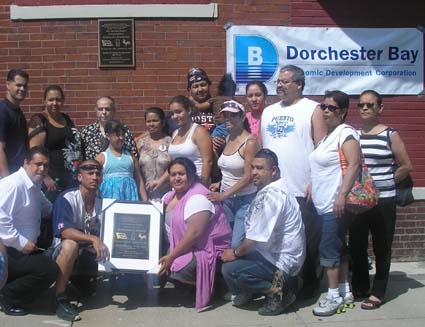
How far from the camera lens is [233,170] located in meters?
5.21

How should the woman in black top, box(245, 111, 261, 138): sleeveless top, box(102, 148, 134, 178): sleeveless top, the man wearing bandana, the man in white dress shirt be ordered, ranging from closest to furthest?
the man in white dress shirt
box(102, 148, 134, 178): sleeveless top
the woman in black top
box(245, 111, 261, 138): sleeveless top
the man wearing bandana

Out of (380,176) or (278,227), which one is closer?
(278,227)

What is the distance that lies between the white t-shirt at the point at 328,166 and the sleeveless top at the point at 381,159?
0.94 ft

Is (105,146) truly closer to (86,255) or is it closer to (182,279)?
(86,255)

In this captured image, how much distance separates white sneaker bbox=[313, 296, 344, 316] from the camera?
16.1 ft

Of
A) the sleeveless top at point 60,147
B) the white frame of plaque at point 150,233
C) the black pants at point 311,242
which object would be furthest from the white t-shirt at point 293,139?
the sleeveless top at point 60,147

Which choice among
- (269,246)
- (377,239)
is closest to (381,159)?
(377,239)

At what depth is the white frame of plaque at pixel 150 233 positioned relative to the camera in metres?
4.99

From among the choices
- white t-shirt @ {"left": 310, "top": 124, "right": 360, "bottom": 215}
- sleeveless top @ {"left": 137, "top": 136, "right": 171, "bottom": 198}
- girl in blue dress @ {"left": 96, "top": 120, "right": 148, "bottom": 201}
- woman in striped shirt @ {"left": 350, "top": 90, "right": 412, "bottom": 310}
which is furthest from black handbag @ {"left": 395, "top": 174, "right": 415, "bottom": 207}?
girl in blue dress @ {"left": 96, "top": 120, "right": 148, "bottom": 201}

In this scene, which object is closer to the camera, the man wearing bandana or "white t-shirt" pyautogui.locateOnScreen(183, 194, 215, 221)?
"white t-shirt" pyautogui.locateOnScreen(183, 194, 215, 221)

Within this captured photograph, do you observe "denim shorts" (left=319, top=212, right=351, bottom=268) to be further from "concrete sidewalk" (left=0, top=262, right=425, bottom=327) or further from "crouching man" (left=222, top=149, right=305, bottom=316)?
"concrete sidewalk" (left=0, top=262, right=425, bottom=327)

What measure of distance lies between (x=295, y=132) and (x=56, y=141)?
2191 mm

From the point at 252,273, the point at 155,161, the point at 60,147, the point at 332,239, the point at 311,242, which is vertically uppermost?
the point at 60,147

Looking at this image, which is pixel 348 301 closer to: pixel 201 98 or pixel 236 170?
pixel 236 170
